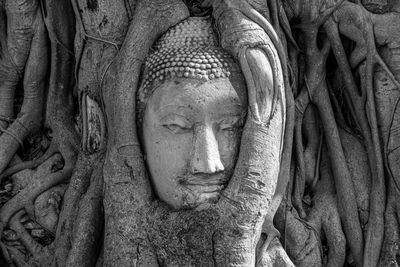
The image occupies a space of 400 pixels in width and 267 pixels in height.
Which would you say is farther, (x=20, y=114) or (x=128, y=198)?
(x=20, y=114)

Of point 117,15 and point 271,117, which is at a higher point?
point 117,15

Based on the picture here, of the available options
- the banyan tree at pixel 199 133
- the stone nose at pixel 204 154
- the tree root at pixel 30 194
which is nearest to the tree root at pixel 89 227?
the banyan tree at pixel 199 133

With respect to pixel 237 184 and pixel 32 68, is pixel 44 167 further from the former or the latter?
pixel 237 184

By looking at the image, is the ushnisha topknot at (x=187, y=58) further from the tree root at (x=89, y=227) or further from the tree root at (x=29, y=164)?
the tree root at (x=29, y=164)

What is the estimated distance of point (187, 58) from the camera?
8.18 ft

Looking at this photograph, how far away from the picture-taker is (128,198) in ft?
8.41

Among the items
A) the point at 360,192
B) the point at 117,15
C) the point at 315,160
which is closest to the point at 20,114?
the point at 117,15

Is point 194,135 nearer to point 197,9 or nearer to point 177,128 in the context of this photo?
point 177,128

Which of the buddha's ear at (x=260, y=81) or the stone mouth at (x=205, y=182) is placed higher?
the buddha's ear at (x=260, y=81)

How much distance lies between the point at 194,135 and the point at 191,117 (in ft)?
0.23

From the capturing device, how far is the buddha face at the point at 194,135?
2.46 m

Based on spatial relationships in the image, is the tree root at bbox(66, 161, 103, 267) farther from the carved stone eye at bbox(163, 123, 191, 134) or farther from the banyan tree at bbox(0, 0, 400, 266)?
the carved stone eye at bbox(163, 123, 191, 134)

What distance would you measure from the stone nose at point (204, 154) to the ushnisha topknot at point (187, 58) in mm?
210

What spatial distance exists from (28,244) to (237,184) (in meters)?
1.07
